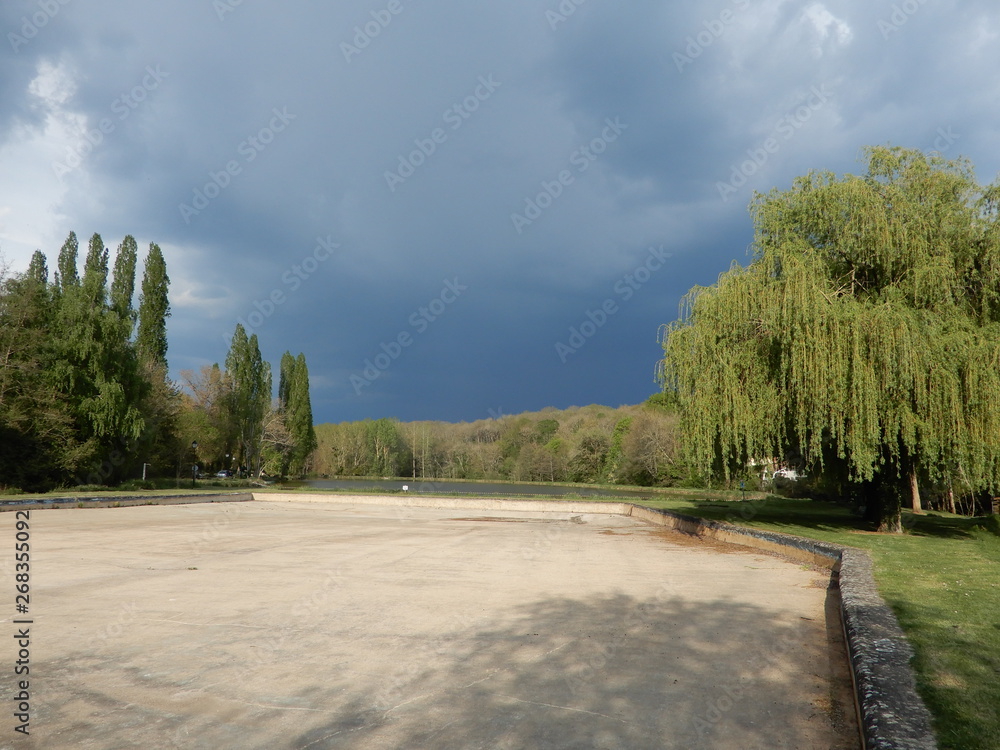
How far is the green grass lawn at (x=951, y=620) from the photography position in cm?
326

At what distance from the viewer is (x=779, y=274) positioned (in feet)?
48.8

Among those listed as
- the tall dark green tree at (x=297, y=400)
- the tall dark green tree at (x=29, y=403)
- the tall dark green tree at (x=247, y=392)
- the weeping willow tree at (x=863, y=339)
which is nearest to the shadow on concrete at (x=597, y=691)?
the weeping willow tree at (x=863, y=339)

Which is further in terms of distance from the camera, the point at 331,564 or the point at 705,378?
the point at 705,378

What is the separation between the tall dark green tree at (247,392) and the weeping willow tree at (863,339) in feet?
157

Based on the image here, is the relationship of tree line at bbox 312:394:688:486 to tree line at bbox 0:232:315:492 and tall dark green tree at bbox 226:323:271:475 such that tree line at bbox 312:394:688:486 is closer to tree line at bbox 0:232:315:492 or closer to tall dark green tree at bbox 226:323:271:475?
tall dark green tree at bbox 226:323:271:475

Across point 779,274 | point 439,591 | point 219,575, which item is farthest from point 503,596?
point 779,274

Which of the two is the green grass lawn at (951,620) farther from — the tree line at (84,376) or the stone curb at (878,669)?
Answer: the tree line at (84,376)

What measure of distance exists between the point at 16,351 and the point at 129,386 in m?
6.14

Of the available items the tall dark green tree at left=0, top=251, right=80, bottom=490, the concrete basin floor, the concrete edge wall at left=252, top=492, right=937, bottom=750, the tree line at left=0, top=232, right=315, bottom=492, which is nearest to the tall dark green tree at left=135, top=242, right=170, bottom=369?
the tree line at left=0, top=232, right=315, bottom=492

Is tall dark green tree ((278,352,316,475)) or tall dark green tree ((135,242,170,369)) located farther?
tall dark green tree ((278,352,316,475))

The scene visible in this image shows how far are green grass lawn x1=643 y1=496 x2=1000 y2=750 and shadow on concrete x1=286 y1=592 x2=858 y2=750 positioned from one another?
0.57 meters

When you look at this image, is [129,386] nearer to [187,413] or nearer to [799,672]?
[187,413]

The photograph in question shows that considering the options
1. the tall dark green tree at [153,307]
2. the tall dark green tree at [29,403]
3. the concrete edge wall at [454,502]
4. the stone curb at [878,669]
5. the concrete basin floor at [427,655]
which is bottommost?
the concrete edge wall at [454,502]

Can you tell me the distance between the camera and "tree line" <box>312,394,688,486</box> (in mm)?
58375
